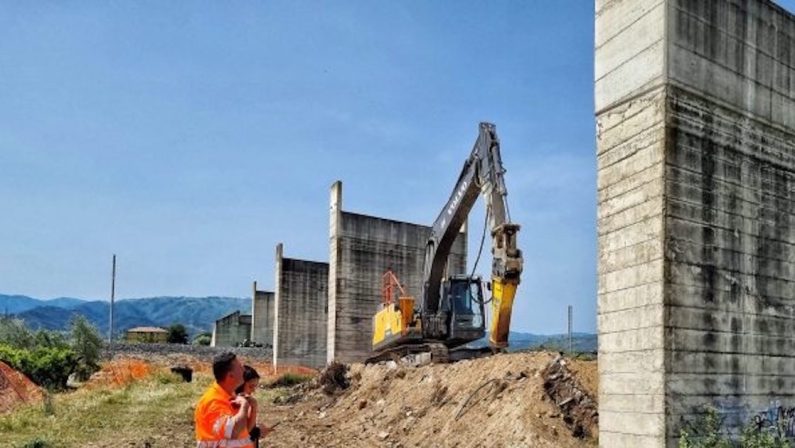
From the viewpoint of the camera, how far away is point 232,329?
55.1 metres

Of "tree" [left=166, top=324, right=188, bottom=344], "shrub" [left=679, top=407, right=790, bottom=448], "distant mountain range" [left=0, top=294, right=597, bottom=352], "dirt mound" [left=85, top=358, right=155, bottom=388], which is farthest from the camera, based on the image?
"distant mountain range" [left=0, top=294, right=597, bottom=352]

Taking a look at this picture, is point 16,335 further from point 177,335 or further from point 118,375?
point 177,335

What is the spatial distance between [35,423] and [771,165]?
528 inches

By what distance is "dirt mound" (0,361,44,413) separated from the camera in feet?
59.0

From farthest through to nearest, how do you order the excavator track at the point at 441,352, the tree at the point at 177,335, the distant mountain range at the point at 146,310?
the distant mountain range at the point at 146,310 < the tree at the point at 177,335 < the excavator track at the point at 441,352

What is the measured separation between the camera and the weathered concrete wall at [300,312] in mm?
30328

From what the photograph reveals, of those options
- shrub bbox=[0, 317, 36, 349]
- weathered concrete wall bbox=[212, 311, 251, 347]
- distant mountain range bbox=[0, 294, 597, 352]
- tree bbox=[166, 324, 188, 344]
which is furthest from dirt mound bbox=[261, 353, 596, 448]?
distant mountain range bbox=[0, 294, 597, 352]

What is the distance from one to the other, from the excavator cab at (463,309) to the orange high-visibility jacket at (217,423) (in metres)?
12.9

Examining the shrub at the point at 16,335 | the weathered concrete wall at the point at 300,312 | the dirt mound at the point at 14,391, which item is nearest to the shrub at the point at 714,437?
the dirt mound at the point at 14,391

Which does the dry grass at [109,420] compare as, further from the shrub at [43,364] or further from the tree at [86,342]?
the tree at [86,342]

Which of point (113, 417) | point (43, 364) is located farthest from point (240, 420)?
point (43, 364)

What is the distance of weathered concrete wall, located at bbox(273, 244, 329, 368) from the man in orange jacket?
85.0ft

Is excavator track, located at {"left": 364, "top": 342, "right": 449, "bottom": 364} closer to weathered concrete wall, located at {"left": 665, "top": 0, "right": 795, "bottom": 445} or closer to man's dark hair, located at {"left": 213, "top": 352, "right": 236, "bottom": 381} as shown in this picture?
weathered concrete wall, located at {"left": 665, "top": 0, "right": 795, "bottom": 445}

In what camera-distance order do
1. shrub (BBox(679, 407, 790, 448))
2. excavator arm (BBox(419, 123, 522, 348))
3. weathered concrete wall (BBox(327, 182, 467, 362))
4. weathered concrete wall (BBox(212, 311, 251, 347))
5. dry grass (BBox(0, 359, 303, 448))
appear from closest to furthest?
shrub (BBox(679, 407, 790, 448)), dry grass (BBox(0, 359, 303, 448)), excavator arm (BBox(419, 123, 522, 348)), weathered concrete wall (BBox(327, 182, 467, 362)), weathered concrete wall (BBox(212, 311, 251, 347))
